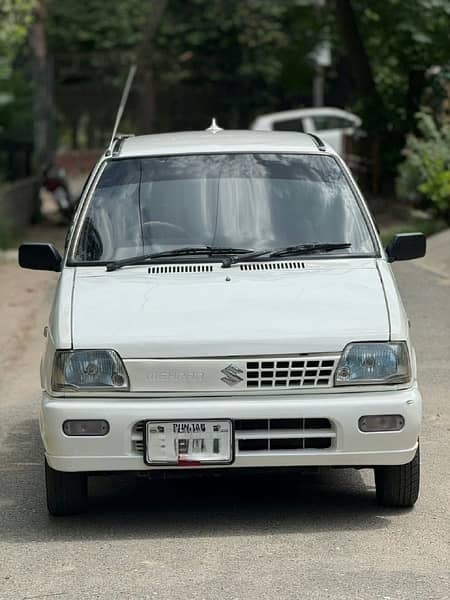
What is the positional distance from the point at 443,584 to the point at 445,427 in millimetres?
2940

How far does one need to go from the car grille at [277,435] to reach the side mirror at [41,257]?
57.0 inches

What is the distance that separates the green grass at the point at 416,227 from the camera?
17.0 metres

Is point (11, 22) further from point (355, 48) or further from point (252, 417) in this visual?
point (252, 417)

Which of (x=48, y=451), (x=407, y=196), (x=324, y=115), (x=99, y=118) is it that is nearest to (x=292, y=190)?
(x=48, y=451)

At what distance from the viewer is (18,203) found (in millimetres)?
23312

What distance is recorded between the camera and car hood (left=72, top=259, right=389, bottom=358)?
6.10 meters

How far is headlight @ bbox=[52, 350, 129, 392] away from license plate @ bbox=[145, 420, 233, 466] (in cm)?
24

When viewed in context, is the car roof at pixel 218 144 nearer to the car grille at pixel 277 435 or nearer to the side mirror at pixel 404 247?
the side mirror at pixel 404 247

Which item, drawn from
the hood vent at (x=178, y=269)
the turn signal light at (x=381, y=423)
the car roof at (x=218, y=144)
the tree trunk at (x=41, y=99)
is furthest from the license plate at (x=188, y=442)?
the tree trunk at (x=41, y=99)

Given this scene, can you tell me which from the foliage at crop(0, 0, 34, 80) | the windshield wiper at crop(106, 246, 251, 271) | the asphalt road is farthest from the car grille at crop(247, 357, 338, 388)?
the foliage at crop(0, 0, 34, 80)

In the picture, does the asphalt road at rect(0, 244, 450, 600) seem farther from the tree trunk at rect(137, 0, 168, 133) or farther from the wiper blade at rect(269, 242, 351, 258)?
the tree trunk at rect(137, 0, 168, 133)

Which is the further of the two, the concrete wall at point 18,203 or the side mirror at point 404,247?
the concrete wall at point 18,203

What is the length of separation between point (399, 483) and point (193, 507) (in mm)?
1013

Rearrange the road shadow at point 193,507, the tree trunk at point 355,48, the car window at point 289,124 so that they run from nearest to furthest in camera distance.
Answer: the road shadow at point 193,507, the tree trunk at point 355,48, the car window at point 289,124
